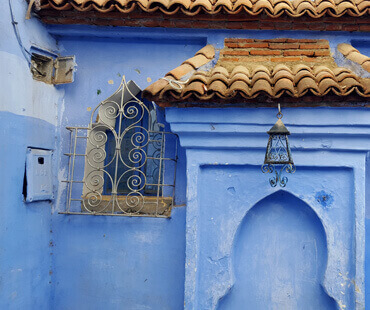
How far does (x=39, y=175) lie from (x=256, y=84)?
2326 millimetres

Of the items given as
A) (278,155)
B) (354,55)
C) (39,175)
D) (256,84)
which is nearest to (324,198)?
(278,155)

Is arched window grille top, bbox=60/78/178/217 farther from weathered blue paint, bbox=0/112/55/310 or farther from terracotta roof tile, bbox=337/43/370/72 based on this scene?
terracotta roof tile, bbox=337/43/370/72

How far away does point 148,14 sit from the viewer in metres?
3.89


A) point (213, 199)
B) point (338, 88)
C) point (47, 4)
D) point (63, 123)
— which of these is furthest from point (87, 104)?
point (338, 88)

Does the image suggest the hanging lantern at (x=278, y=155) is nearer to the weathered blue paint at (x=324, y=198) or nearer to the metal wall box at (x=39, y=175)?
the weathered blue paint at (x=324, y=198)

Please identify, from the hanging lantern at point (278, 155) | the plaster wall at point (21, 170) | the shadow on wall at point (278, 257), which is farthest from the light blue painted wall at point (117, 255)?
the hanging lantern at point (278, 155)

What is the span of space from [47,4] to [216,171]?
244cm

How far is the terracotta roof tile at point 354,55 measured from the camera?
3.43m

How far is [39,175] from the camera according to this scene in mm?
3758

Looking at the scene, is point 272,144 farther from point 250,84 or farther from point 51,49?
point 51,49

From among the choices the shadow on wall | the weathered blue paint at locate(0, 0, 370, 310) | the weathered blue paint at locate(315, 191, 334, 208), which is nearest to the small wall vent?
the weathered blue paint at locate(0, 0, 370, 310)

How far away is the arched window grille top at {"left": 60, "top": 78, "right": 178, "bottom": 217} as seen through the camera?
13.0ft

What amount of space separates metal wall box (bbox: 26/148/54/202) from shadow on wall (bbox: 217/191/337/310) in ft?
6.62

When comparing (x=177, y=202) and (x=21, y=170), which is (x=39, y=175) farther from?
(x=177, y=202)
